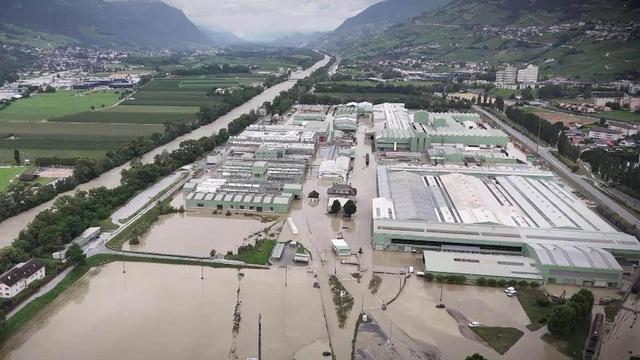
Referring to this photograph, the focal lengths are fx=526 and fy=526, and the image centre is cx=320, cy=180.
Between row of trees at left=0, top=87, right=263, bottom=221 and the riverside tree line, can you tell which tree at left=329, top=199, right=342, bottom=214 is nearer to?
the riverside tree line

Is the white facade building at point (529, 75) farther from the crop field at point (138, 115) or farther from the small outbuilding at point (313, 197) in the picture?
the small outbuilding at point (313, 197)

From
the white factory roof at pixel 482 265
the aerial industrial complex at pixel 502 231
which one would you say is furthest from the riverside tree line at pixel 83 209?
the white factory roof at pixel 482 265

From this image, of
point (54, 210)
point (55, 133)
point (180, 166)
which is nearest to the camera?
point (54, 210)

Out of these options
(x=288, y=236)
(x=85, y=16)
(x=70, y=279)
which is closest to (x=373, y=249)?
(x=288, y=236)

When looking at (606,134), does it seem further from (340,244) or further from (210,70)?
(210,70)

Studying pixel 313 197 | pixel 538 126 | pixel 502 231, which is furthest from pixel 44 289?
pixel 538 126

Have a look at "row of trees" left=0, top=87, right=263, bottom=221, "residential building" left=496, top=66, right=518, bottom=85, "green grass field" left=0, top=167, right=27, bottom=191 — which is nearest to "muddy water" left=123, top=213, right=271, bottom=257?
"row of trees" left=0, top=87, right=263, bottom=221

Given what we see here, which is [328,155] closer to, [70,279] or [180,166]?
[180,166]
